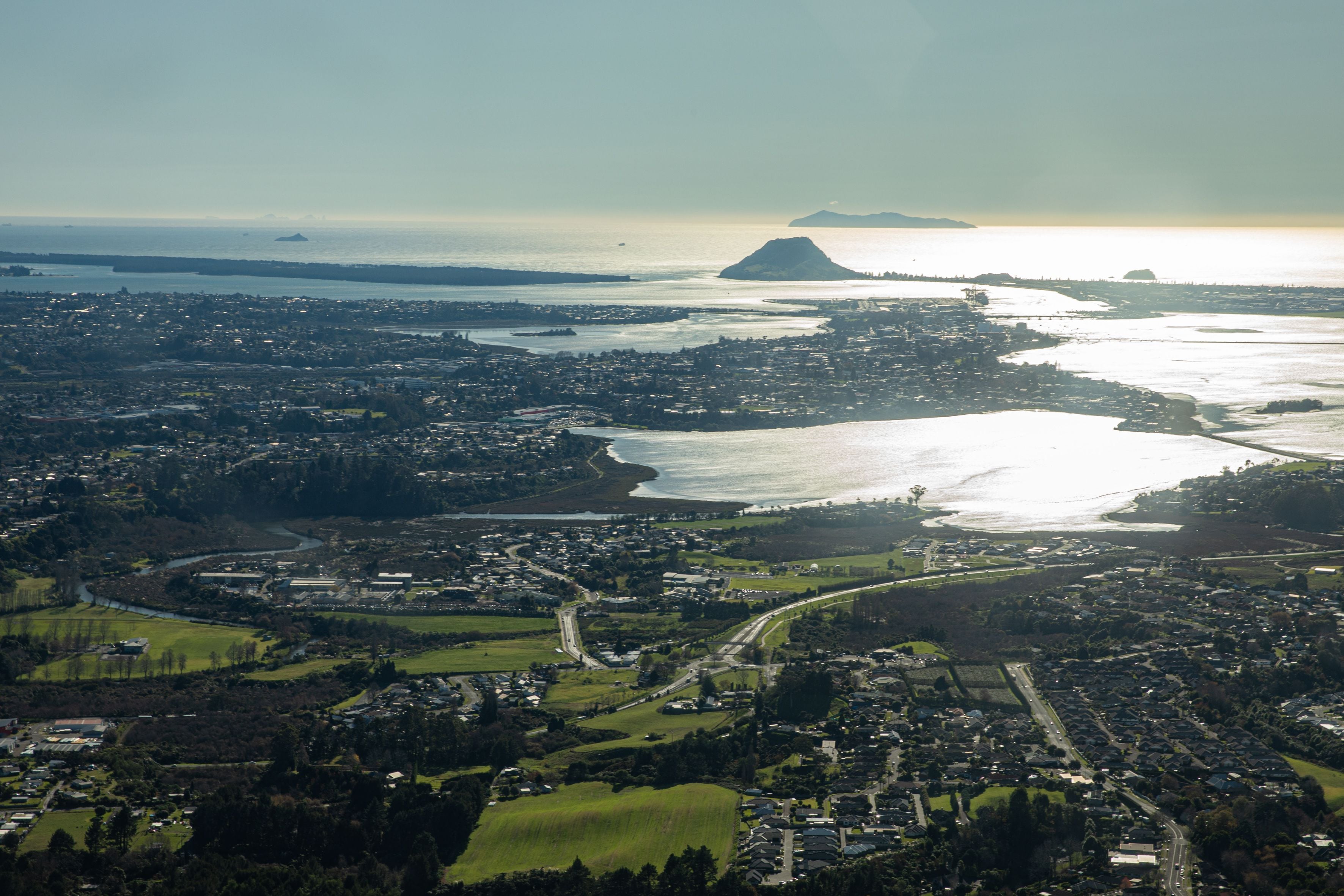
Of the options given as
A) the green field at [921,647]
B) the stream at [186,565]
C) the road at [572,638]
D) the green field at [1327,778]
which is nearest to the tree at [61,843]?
the road at [572,638]

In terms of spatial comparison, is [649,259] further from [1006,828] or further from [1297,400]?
[1006,828]

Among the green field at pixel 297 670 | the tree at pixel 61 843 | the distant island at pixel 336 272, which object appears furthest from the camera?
the distant island at pixel 336 272

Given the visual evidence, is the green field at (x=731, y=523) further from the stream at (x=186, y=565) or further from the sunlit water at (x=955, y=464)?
the stream at (x=186, y=565)

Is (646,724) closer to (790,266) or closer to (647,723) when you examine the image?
(647,723)

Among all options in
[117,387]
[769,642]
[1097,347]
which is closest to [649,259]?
[1097,347]

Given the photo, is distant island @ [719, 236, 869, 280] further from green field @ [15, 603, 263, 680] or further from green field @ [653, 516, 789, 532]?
green field @ [15, 603, 263, 680]

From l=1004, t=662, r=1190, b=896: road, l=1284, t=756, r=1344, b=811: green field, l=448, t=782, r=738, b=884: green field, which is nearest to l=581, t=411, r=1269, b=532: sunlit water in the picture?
l=1004, t=662, r=1190, b=896: road

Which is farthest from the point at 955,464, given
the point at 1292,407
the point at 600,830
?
the point at 600,830
